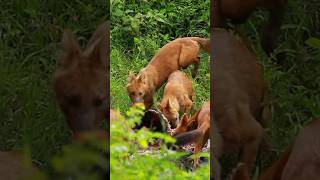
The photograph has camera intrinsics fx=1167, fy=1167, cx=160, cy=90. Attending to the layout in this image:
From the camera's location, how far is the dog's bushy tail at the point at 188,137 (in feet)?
8.70

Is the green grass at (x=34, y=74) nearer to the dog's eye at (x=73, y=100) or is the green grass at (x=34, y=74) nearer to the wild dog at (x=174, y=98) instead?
the dog's eye at (x=73, y=100)

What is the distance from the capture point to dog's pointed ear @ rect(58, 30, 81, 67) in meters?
2.63

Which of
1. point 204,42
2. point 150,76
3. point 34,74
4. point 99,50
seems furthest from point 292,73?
point 34,74

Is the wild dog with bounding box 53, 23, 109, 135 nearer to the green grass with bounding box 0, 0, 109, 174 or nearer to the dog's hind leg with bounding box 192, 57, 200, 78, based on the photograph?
the green grass with bounding box 0, 0, 109, 174

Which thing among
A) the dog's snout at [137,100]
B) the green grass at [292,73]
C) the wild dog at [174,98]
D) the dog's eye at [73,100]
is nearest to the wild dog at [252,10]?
the green grass at [292,73]

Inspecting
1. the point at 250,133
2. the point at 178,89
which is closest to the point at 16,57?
the point at 178,89

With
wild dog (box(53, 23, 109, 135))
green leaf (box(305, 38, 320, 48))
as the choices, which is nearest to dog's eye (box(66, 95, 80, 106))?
wild dog (box(53, 23, 109, 135))

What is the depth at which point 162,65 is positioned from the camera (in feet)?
8.66

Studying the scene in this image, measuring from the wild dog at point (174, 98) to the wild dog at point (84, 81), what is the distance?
6.1 inches

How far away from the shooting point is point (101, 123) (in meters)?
2.61

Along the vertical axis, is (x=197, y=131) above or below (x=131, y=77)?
below

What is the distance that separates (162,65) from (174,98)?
8 centimetres

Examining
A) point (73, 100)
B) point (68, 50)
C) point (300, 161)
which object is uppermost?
point (68, 50)

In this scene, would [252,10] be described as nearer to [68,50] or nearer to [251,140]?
[251,140]
